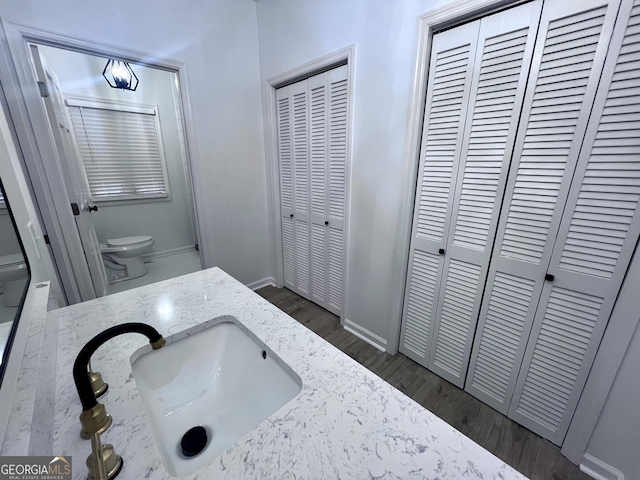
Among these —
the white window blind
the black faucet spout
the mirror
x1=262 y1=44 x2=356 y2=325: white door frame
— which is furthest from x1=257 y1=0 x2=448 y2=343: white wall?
the white window blind

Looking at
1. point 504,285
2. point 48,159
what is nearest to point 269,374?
point 504,285

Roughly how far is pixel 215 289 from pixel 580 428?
68.0 inches

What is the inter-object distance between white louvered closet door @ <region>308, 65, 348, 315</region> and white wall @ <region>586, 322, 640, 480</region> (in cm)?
149

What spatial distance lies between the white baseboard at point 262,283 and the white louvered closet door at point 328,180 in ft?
2.21

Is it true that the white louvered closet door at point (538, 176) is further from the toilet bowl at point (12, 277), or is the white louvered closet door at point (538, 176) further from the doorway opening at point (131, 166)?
the doorway opening at point (131, 166)

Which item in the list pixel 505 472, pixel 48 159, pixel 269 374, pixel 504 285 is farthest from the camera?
pixel 48 159

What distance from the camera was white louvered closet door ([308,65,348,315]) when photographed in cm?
179

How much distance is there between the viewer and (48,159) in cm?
145

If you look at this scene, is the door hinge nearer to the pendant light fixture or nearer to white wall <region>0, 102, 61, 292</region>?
white wall <region>0, 102, 61, 292</region>

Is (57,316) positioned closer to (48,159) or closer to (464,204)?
(48,159)

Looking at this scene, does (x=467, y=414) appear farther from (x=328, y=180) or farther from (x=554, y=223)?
(x=328, y=180)

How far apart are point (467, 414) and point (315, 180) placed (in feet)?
6.03

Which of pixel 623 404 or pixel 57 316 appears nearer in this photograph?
pixel 57 316
